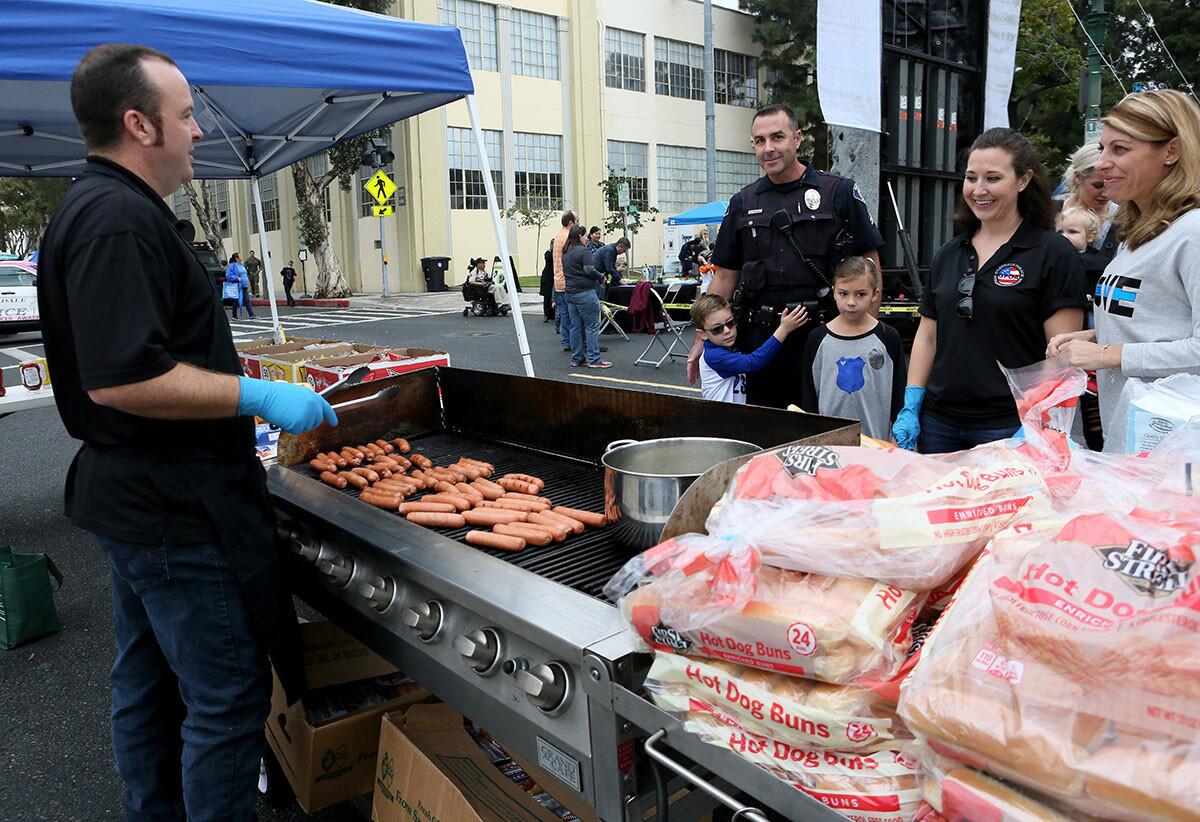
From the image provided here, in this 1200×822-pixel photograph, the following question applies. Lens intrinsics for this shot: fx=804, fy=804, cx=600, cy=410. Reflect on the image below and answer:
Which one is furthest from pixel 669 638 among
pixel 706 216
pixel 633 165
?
pixel 633 165

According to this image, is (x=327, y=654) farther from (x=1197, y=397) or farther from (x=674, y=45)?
(x=674, y=45)

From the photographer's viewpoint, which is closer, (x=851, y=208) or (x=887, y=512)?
(x=887, y=512)

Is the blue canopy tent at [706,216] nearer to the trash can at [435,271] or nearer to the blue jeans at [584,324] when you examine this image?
the blue jeans at [584,324]

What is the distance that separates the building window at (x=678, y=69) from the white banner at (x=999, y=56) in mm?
29221

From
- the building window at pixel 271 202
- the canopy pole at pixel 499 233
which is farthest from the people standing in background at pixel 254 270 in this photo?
the canopy pole at pixel 499 233

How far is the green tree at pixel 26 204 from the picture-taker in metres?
40.7

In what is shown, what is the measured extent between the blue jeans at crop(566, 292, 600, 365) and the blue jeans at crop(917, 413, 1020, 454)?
809cm

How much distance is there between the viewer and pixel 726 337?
381 centimetres

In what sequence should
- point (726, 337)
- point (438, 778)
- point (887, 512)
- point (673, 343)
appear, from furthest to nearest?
point (673, 343)
point (726, 337)
point (438, 778)
point (887, 512)

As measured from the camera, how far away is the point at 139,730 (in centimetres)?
221

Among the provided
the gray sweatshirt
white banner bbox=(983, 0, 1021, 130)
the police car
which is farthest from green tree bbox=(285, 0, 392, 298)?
the gray sweatshirt

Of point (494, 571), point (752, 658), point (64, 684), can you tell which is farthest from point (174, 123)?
point (64, 684)

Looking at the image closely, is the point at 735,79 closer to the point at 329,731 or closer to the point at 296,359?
the point at 296,359

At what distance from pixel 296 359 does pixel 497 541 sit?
4036 millimetres
